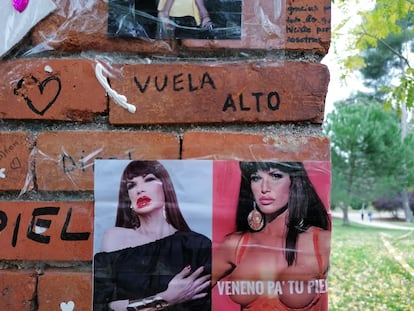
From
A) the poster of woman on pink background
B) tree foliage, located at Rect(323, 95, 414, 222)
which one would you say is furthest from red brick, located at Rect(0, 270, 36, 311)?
tree foliage, located at Rect(323, 95, 414, 222)

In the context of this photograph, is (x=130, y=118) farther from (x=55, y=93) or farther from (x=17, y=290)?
(x=17, y=290)

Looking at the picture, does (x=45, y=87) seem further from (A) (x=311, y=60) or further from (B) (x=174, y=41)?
(A) (x=311, y=60)

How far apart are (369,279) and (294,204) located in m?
6.52

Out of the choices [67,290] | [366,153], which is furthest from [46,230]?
[366,153]

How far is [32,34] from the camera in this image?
94cm

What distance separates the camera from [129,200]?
881mm

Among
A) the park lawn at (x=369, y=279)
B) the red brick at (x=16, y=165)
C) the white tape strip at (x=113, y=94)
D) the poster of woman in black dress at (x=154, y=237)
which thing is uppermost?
the white tape strip at (x=113, y=94)

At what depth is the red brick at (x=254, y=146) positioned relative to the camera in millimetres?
888

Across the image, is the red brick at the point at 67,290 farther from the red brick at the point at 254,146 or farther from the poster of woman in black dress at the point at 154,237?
the red brick at the point at 254,146

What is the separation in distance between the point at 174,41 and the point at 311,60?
262mm

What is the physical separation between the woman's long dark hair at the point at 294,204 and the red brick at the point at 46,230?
0.94 feet

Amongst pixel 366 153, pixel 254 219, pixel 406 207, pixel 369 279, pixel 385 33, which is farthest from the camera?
pixel 406 207

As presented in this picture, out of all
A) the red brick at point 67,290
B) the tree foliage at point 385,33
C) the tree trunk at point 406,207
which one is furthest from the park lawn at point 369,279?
the tree trunk at point 406,207

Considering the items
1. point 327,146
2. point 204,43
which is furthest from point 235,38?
point 327,146
